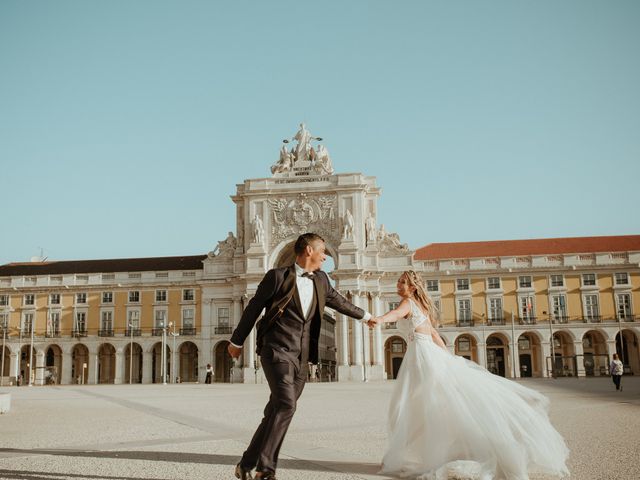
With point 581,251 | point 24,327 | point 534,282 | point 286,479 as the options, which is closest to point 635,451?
point 286,479

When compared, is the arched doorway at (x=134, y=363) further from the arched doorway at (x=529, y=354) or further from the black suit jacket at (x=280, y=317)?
the black suit jacket at (x=280, y=317)

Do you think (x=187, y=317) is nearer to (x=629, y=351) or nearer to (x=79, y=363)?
(x=79, y=363)

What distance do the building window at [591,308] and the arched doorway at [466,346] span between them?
10.6 meters

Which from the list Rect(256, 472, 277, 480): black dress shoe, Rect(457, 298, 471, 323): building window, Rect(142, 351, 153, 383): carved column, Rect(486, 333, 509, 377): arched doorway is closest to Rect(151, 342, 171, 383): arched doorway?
Rect(142, 351, 153, 383): carved column

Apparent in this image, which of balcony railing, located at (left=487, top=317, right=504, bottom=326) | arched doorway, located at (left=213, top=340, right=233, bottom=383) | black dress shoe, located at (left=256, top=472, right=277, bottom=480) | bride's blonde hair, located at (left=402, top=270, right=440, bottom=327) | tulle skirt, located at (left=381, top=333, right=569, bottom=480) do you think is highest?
balcony railing, located at (left=487, top=317, right=504, bottom=326)

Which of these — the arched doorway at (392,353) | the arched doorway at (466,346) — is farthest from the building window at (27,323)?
the arched doorway at (466,346)

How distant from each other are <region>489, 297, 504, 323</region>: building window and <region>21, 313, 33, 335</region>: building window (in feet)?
150

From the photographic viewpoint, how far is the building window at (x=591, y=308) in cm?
6053

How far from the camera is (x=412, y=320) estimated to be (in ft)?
25.7

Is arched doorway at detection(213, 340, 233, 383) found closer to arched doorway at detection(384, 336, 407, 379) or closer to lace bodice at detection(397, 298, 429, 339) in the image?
arched doorway at detection(384, 336, 407, 379)

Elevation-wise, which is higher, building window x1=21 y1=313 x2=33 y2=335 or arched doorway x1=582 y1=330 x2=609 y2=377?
building window x1=21 y1=313 x2=33 y2=335

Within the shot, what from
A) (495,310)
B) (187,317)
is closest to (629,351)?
(495,310)

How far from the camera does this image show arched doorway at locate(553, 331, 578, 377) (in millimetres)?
58125

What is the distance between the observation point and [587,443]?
9.57 meters
